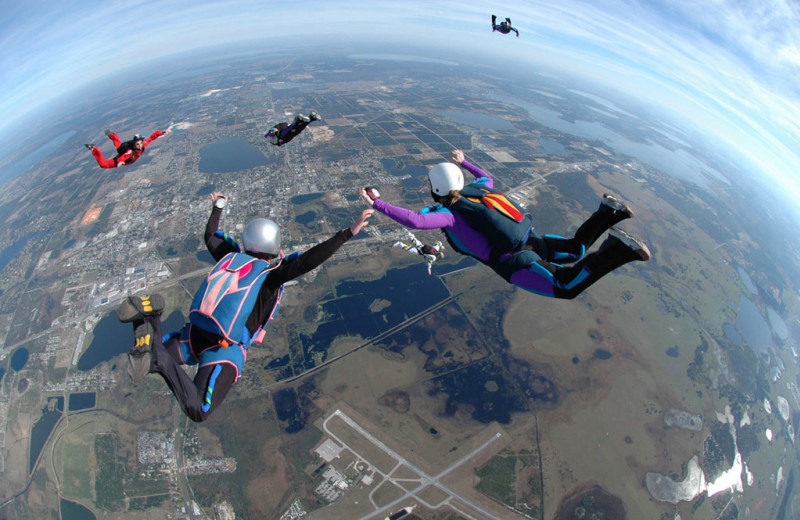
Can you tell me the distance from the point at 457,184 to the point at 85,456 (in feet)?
120

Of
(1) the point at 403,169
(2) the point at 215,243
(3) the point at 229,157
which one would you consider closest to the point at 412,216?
(2) the point at 215,243

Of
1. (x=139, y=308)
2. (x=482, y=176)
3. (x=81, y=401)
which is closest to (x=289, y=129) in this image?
(x=482, y=176)

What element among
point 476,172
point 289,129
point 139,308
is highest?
point 139,308

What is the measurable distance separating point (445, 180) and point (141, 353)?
533cm

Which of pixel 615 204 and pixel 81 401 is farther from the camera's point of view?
pixel 81 401

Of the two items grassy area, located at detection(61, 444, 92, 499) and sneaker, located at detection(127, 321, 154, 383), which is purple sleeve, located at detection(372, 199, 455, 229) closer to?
sneaker, located at detection(127, 321, 154, 383)

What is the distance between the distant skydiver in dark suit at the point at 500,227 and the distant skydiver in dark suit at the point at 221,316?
1.50 m

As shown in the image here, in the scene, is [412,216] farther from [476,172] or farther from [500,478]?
[500,478]

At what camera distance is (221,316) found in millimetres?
4598

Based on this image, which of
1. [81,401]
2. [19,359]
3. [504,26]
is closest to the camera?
[504,26]

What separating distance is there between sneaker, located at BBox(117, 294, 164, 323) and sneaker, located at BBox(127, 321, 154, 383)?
180 mm

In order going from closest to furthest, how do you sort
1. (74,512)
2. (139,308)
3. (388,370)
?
(139,308)
(74,512)
(388,370)

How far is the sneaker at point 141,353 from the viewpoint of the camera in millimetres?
3887

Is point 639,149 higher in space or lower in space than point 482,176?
lower
